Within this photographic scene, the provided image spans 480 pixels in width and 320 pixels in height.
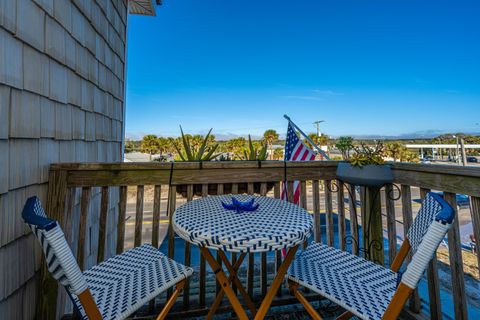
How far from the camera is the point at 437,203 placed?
833mm

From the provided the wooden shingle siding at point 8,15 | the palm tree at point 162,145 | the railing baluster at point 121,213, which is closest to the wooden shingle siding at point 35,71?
the wooden shingle siding at point 8,15

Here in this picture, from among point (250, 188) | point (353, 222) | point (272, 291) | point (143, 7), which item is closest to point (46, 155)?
point (250, 188)

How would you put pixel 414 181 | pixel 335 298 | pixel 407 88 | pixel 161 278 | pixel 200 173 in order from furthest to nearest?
1. pixel 407 88
2. pixel 200 173
3. pixel 414 181
4. pixel 161 278
5. pixel 335 298

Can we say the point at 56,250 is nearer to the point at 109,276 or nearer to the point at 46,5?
the point at 109,276

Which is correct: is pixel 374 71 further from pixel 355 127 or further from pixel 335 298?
pixel 335 298

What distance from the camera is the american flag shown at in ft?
5.91

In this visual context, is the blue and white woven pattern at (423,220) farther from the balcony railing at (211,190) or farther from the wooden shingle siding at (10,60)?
the wooden shingle siding at (10,60)

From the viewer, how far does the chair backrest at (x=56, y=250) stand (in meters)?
0.67

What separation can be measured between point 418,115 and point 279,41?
2600cm

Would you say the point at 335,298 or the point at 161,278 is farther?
the point at 161,278

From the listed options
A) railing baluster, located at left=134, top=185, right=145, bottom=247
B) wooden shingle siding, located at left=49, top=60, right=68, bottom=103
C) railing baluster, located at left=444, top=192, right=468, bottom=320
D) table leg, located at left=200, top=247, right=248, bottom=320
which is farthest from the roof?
railing baluster, located at left=444, top=192, right=468, bottom=320

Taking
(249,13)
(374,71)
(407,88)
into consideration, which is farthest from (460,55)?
(249,13)

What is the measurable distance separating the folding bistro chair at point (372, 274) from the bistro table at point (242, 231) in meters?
0.21

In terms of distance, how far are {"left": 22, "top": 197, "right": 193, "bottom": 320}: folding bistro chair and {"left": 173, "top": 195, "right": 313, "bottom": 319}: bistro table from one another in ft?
0.88
